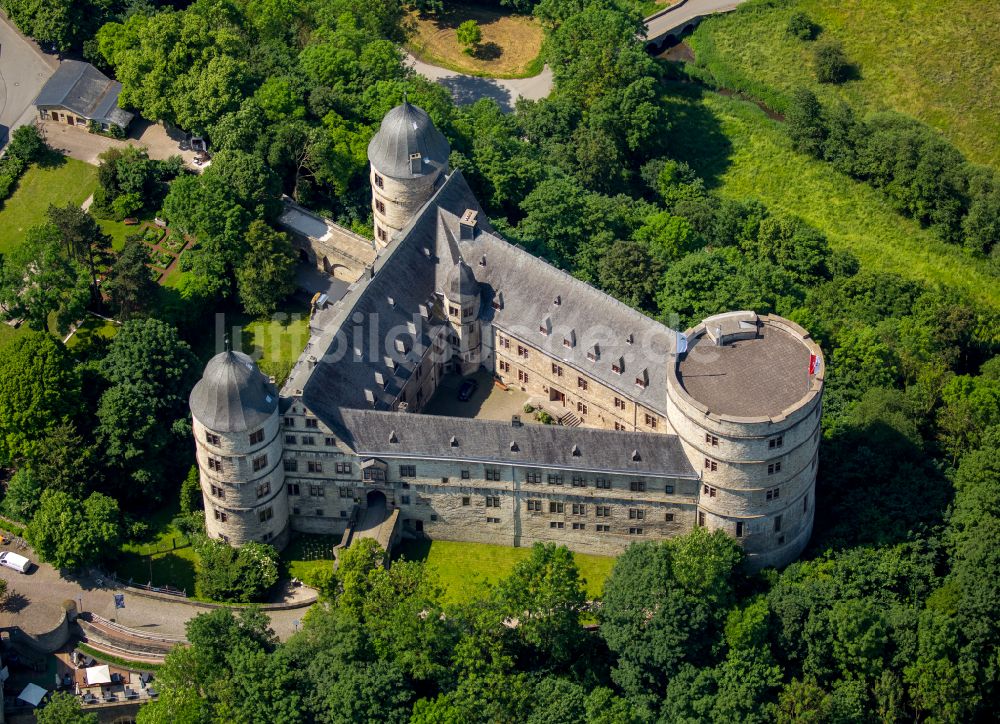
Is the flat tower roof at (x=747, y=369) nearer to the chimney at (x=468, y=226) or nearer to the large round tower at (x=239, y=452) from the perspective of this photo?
the chimney at (x=468, y=226)

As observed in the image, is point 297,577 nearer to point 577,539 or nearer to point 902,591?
point 577,539

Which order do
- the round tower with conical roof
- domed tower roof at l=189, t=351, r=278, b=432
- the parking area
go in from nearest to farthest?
domed tower roof at l=189, t=351, r=278, b=432 → the round tower with conical roof → the parking area

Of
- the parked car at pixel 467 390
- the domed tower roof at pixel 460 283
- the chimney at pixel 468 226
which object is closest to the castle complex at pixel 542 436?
the domed tower roof at pixel 460 283

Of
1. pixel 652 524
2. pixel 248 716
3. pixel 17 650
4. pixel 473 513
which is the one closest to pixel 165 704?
pixel 248 716

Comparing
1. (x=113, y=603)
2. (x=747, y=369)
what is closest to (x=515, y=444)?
(x=747, y=369)

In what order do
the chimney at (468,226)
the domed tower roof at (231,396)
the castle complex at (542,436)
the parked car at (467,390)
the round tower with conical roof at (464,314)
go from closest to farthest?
the domed tower roof at (231,396) → the castle complex at (542,436) → the round tower with conical roof at (464,314) → the chimney at (468,226) → the parked car at (467,390)

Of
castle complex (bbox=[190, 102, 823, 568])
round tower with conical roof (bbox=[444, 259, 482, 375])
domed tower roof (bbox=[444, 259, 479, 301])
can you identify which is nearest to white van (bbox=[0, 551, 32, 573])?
castle complex (bbox=[190, 102, 823, 568])

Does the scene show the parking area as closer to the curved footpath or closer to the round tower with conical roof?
the round tower with conical roof
